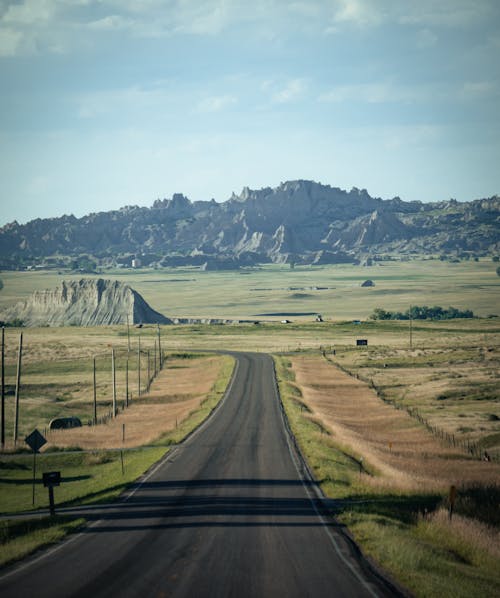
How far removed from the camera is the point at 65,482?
3847 centimetres

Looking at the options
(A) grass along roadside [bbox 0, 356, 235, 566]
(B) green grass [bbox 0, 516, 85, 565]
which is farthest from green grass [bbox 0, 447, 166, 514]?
(B) green grass [bbox 0, 516, 85, 565]

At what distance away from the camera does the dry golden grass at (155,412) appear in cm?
4966

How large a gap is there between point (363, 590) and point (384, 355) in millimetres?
92319

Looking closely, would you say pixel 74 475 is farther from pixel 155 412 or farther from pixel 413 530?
pixel 155 412

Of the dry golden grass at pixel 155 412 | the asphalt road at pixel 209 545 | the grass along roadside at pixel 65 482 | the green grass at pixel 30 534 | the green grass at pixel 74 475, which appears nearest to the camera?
the asphalt road at pixel 209 545

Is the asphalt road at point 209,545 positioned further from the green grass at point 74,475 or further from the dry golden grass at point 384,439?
the dry golden grass at point 384,439

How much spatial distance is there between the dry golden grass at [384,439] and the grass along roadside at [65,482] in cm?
1238

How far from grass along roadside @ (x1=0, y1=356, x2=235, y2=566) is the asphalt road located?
41.4 inches

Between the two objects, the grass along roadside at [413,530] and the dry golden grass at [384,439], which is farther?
the dry golden grass at [384,439]

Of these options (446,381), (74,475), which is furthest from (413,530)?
(446,381)

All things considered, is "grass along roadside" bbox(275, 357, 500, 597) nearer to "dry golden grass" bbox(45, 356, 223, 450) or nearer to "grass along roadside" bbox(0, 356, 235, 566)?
"grass along roadside" bbox(0, 356, 235, 566)

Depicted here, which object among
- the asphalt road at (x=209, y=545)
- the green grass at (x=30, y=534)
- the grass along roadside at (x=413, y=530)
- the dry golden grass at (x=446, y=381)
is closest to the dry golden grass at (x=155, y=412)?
the asphalt road at (x=209, y=545)

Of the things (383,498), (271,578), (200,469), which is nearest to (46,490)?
(200,469)

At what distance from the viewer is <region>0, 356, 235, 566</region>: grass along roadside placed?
23466 mm
